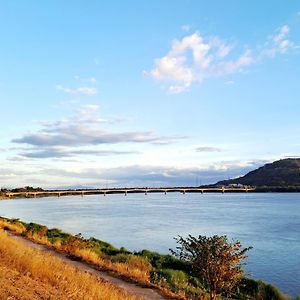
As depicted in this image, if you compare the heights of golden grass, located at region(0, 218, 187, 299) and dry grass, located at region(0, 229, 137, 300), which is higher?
dry grass, located at region(0, 229, 137, 300)

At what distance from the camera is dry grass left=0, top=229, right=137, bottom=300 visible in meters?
9.61

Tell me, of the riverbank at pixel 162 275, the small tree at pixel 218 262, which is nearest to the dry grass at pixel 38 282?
the small tree at pixel 218 262

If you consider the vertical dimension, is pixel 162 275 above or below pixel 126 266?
below

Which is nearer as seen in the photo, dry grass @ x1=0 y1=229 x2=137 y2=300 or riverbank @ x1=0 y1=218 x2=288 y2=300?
dry grass @ x1=0 y1=229 x2=137 y2=300

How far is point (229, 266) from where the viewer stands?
14766 millimetres

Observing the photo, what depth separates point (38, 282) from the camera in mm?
11367

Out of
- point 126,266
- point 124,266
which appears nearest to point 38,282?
point 124,266

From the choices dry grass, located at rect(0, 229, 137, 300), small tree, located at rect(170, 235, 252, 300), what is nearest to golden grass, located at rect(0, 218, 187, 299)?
small tree, located at rect(170, 235, 252, 300)

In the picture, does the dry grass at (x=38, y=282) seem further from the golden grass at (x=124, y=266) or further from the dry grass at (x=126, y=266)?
the dry grass at (x=126, y=266)

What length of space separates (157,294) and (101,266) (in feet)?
18.1

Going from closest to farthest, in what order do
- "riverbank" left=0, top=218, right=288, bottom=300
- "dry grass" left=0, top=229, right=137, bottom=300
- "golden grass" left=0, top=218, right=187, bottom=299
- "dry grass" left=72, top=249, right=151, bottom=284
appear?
"dry grass" left=0, top=229, right=137, bottom=300, "golden grass" left=0, top=218, right=187, bottom=299, "riverbank" left=0, top=218, right=288, bottom=300, "dry grass" left=72, top=249, right=151, bottom=284

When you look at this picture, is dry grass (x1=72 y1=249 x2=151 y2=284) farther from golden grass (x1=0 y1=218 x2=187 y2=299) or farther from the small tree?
the small tree

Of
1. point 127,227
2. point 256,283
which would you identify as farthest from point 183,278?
point 127,227

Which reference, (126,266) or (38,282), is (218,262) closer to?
(38,282)
